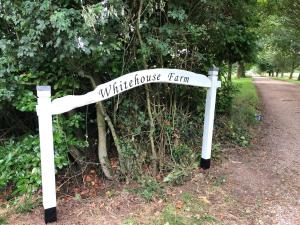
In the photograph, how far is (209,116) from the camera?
4660 millimetres

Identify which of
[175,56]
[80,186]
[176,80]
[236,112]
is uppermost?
[175,56]

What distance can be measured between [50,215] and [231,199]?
2.11m

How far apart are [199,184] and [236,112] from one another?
358 centimetres

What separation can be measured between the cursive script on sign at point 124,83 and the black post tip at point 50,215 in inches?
39.5

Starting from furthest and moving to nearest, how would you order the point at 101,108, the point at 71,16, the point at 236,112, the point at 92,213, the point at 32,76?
the point at 236,112
the point at 101,108
the point at 32,76
the point at 92,213
the point at 71,16

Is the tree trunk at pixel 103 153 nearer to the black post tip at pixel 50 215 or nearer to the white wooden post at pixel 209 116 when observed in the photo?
the black post tip at pixel 50 215

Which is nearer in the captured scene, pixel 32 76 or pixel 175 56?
pixel 32 76

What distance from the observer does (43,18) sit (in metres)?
3.34

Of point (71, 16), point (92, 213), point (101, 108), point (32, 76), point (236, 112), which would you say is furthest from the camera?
point (236, 112)

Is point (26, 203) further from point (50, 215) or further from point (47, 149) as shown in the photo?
point (47, 149)

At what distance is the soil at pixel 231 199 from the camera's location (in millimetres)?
3516

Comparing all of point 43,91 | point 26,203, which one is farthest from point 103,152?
point 43,91

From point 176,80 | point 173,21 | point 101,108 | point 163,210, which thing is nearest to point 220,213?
point 163,210

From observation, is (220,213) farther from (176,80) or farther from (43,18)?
(43,18)
